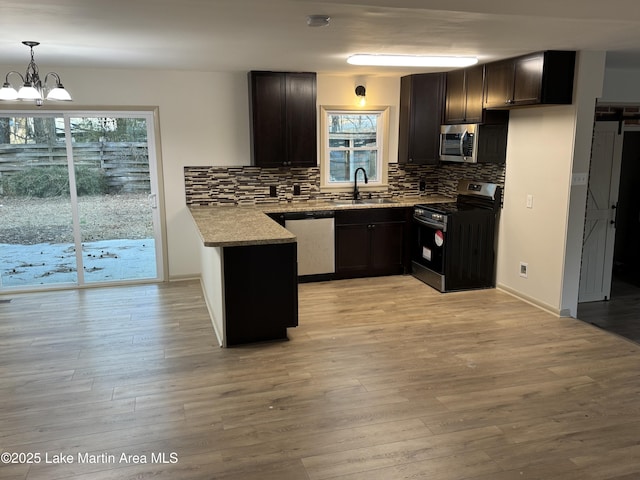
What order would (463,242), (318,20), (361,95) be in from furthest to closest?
(361,95) → (463,242) → (318,20)

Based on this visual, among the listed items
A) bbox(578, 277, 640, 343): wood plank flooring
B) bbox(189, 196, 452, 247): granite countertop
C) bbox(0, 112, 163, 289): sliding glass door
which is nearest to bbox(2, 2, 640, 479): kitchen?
bbox(0, 112, 163, 289): sliding glass door

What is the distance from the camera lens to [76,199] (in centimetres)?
560

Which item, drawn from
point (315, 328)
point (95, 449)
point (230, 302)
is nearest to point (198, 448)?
point (95, 449)

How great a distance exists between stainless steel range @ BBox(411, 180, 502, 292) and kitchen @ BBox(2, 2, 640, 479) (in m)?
0.19

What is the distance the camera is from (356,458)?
2.62m

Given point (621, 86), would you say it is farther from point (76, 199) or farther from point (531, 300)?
point (76, 199)

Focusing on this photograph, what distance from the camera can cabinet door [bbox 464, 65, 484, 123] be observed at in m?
5.23

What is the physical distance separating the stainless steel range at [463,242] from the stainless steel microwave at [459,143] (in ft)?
1.39

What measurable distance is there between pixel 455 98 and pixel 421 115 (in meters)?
0.47

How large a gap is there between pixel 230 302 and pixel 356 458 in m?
1.75

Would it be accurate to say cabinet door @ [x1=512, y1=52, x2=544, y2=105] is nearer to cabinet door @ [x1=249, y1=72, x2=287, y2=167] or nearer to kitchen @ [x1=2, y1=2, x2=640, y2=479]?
kitchen @ [x1=2, y1=2, x2=640, y2=479]

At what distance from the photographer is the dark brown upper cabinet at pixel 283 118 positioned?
18.4 ft

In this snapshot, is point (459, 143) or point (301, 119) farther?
point (301, 119)

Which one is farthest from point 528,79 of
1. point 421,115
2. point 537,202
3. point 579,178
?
point 421,115
